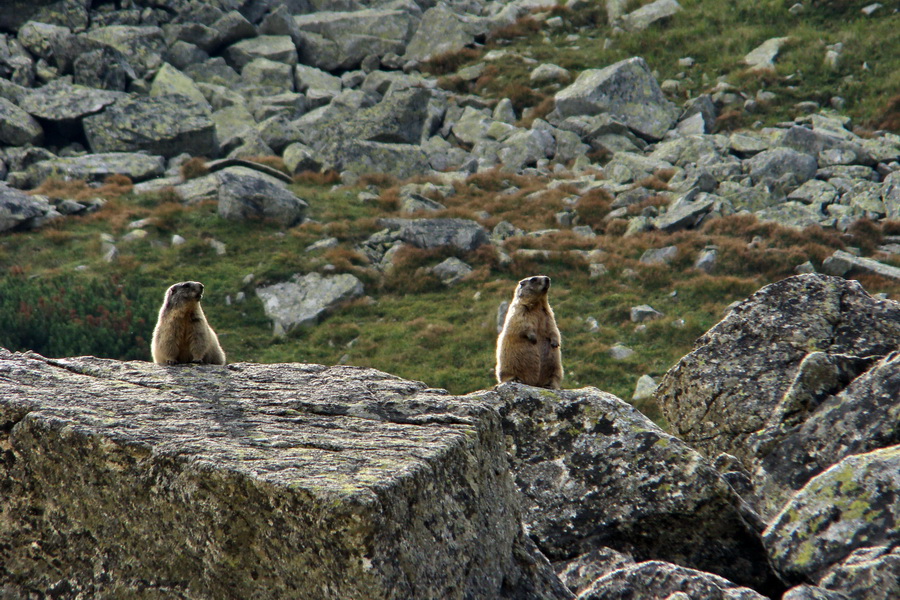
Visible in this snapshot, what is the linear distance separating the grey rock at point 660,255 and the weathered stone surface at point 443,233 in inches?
228

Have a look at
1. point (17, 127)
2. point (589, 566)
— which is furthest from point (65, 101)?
point (589, 566)

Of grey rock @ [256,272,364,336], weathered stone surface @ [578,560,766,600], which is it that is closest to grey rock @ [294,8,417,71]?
grey rock @ [256,272,364,336]

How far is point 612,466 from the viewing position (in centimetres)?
761

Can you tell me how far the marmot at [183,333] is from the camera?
10.2 metres

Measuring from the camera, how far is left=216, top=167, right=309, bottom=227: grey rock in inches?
1195

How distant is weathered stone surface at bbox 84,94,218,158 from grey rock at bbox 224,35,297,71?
12165 mm

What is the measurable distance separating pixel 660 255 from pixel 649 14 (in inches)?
1125

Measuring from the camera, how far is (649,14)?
164 ft

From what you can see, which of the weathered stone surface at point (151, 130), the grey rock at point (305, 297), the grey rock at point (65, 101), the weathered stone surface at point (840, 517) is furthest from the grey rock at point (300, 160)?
the weathered stone surface at point (840, 517)

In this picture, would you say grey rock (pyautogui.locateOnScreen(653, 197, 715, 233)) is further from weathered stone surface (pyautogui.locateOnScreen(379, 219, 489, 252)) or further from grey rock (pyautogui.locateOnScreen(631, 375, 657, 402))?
grey rock (pyautogui.locateOnScreen(631, 375, 657, 402))

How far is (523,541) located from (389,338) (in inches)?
701

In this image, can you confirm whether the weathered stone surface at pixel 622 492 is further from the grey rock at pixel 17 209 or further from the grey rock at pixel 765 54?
the grey rock at pixel 765 54

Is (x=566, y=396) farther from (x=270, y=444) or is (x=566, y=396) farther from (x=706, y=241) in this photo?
(x=706, y=241)

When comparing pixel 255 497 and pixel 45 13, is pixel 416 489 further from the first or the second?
pixel 45 13
